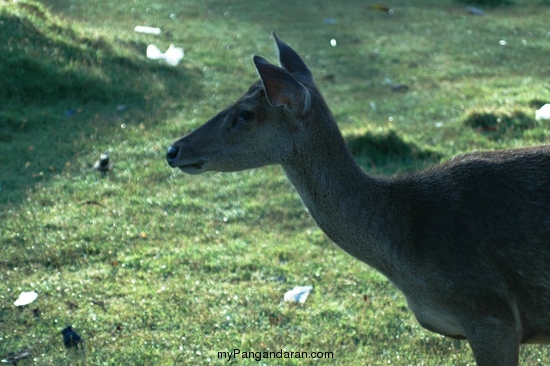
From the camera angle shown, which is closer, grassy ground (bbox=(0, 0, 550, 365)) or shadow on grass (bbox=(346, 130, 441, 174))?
grassy ground (bbox=(0, 0, 550, 365))

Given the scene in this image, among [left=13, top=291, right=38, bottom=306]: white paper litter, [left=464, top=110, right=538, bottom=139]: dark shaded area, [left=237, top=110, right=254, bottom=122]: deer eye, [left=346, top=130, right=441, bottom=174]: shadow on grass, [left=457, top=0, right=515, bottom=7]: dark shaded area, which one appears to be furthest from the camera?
[left=457, top=0, right=515, bottom=7]: dark shaded area

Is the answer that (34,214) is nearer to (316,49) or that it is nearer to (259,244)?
(259,244)

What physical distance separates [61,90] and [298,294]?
4444 millimetres

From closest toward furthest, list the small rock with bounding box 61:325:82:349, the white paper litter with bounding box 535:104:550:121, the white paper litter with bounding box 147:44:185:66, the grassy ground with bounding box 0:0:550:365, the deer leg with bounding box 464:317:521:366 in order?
1. the deer leg with bounding box 464:317:521:366
2. the small rock with bounding box 61:325:82:349
3. the grassy ground with bounding box 0:0:550:365
4. the white paper litter with bounding box 535:104:550:121
5. the white paper litter with bounding box 147:44:185:66

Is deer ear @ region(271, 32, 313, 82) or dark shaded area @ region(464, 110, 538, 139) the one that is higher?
deer ear @ region(271, 32, 313, 82)

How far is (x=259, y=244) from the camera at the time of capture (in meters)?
5.90

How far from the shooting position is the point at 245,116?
4.00 m

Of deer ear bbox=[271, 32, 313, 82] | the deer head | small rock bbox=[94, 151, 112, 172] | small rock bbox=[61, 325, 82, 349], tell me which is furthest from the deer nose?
small rock bbox=[94, 151, 112, 172]

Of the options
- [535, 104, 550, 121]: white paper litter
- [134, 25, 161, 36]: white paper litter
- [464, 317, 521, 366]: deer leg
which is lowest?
[134, 25, 161, 36]: white paper litter

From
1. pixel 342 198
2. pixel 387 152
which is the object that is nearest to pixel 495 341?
pixel 342 198

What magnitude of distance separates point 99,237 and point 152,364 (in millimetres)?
1664

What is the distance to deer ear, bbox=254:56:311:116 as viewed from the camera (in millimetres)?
3662

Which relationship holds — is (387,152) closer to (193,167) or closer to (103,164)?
(103,164)

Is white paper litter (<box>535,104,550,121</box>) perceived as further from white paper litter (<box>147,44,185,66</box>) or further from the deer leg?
the deer leg
